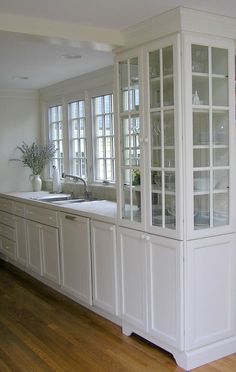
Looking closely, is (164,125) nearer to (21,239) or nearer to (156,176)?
(156,176)

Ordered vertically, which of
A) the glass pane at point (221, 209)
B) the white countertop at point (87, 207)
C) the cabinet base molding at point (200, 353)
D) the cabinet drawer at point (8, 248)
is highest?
the glass pane at point (221, 209)

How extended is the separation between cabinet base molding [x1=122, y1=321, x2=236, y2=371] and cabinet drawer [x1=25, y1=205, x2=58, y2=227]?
5.22 feet

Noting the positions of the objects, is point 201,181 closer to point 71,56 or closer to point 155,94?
point 155,94

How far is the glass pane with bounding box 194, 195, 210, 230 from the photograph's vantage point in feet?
9.68

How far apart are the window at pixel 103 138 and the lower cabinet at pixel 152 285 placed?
1.54 meters

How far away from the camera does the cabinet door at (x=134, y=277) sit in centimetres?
324

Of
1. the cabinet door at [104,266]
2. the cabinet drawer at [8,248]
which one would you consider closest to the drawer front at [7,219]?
the cabinet drawer at [8,248]

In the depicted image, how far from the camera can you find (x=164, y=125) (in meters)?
2.99

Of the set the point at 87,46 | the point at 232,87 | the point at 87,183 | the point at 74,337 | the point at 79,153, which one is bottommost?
the point at 74,337

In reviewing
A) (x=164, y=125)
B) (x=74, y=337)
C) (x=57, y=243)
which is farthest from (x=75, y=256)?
(x=164, y=125)

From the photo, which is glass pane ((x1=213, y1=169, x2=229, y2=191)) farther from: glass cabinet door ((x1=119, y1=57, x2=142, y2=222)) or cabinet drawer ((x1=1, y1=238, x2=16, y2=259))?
cabinet drawer ((x1=1, y1=238, x2=16, y2=259))

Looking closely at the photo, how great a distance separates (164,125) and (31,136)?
344 cm

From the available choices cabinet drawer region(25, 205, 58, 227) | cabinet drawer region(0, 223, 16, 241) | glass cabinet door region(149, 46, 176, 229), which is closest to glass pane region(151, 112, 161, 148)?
glass cabinet door region(149, 46, 176, 229)

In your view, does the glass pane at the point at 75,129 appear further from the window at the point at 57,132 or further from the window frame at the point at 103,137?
the window frame at the point at 103,137
